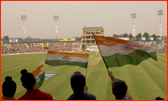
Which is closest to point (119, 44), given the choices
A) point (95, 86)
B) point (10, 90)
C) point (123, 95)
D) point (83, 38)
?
point (123, 95)

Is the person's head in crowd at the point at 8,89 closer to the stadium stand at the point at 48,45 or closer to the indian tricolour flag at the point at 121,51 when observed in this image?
the indian tricolour flag at the point at 121,51

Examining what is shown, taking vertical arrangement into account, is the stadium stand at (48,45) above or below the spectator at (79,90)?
below

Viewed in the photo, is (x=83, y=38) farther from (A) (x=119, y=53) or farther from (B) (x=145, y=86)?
(A) (x=119, y=53)

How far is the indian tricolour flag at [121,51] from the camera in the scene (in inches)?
231

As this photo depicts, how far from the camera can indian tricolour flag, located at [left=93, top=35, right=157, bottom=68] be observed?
587 centimetres

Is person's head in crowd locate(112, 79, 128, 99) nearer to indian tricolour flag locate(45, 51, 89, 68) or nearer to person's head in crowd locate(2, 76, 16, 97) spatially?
person's head in crowd locate(2, 76, 16, 97)

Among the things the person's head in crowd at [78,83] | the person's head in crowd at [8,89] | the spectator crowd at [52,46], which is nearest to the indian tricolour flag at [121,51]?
the person's head in crowd at [78,83]

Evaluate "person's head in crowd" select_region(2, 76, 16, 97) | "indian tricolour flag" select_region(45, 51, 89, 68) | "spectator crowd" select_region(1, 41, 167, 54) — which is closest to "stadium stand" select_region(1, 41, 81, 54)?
"spectator crowd" select_region(1, 41, 167, 54)

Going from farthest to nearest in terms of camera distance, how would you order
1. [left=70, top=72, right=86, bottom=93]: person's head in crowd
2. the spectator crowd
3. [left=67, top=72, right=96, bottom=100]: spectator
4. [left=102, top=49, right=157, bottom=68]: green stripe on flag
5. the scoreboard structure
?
the scoreboard structure → the spectator crowd → [left=102, top=49, right=157, bottom=68]: green stripe on flag → [left=70, top=72, right=86, bottom=93]: person's head in crowd → [left=67, top=72, right=96, bottom=100]: spectator

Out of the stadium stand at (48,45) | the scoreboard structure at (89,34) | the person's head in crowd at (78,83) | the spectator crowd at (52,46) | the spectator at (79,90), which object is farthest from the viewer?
the scoreboard structure at (89,34)

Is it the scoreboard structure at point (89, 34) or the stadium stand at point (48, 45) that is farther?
the scoreboard structure at point (89, 34)

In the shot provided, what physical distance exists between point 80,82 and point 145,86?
10.4 meters

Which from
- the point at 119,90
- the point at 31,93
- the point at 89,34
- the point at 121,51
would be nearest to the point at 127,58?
the point at 121,51

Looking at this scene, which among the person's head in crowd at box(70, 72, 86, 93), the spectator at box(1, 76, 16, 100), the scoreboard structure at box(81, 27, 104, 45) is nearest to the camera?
the person's head in crowd at box(70, 72, 86, 93)
